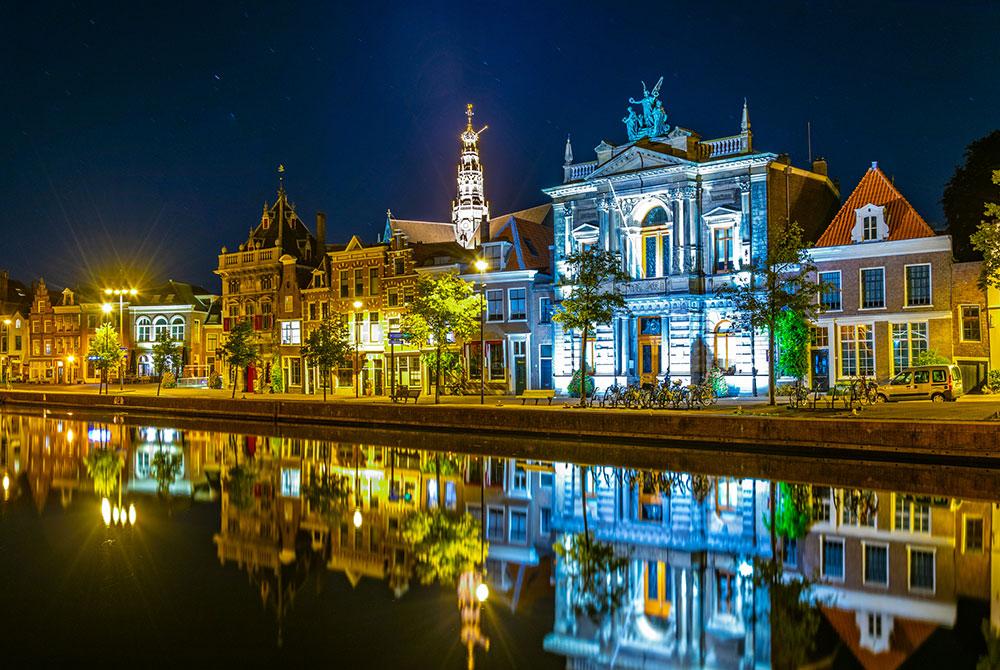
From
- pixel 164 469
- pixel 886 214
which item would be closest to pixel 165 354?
pixel 164 469

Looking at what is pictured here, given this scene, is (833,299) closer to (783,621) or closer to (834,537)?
(834,537)

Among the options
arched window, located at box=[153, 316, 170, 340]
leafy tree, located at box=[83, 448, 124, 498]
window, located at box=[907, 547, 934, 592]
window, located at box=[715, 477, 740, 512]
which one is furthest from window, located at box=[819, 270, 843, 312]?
arched window, located at box=[153, 316, 170, 340]

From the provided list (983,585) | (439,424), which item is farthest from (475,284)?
(983,585)

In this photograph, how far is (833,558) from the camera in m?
15.9

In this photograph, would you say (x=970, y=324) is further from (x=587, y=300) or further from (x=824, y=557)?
(x=824, y=557)

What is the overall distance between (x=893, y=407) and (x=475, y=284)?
88.7 ft

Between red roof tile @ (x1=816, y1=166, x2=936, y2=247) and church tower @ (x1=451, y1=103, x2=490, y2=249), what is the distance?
66133mm

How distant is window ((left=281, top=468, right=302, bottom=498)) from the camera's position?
24000 mm

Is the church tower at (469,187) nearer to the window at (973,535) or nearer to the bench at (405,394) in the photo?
the bench at (405,394)

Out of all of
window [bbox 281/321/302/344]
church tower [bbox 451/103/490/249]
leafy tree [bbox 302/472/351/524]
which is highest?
church tower [bbox 451/103/490/249]

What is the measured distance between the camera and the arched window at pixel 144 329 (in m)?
86.8

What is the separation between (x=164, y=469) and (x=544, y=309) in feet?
90.5

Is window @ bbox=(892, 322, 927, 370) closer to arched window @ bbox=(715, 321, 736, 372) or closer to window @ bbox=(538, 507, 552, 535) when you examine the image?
arched window @ bbox=(715, 321, 736, 372)

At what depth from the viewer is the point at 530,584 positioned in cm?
1439
